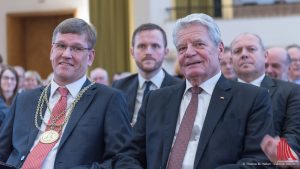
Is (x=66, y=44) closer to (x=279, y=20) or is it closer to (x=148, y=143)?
(x=148, y=143)

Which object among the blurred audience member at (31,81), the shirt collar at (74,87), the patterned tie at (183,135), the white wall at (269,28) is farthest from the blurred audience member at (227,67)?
the white wall at (269,28)

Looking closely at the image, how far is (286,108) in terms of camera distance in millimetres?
3023

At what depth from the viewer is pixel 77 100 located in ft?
9.17

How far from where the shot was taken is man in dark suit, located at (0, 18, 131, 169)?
2.62 metres

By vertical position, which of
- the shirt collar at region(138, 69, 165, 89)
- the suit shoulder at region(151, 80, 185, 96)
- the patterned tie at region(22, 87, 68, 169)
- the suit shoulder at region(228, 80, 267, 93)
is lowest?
the patterned tie at region(22, 87, 68, 169)

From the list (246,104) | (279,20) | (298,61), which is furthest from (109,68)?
(246,104)

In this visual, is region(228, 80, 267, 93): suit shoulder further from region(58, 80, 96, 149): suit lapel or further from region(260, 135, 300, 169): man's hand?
region(58, 80, 96, 149): suit lapel

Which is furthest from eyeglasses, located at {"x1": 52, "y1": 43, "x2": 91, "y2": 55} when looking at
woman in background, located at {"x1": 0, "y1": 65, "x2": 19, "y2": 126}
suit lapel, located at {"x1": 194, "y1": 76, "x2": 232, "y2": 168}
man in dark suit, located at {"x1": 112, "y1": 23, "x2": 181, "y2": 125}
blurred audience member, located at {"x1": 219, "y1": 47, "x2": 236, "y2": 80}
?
woman in background, located at {"x1": 0, "y1": 65, "x2": 19, "y2": 126}

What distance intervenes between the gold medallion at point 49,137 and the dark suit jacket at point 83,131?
0.06 meters

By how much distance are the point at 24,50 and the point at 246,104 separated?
910 cm

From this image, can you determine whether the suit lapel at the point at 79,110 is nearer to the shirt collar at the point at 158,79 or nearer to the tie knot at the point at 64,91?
the tie knot at the point at 64,91

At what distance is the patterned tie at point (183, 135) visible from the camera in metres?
2.29

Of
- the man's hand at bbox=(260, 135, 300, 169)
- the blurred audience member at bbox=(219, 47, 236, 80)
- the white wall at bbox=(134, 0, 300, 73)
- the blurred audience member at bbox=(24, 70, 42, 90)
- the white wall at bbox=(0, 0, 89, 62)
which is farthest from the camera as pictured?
the white wall at bbox=(0, 0, 89, 62)

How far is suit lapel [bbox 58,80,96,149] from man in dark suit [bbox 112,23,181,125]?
0.97m
